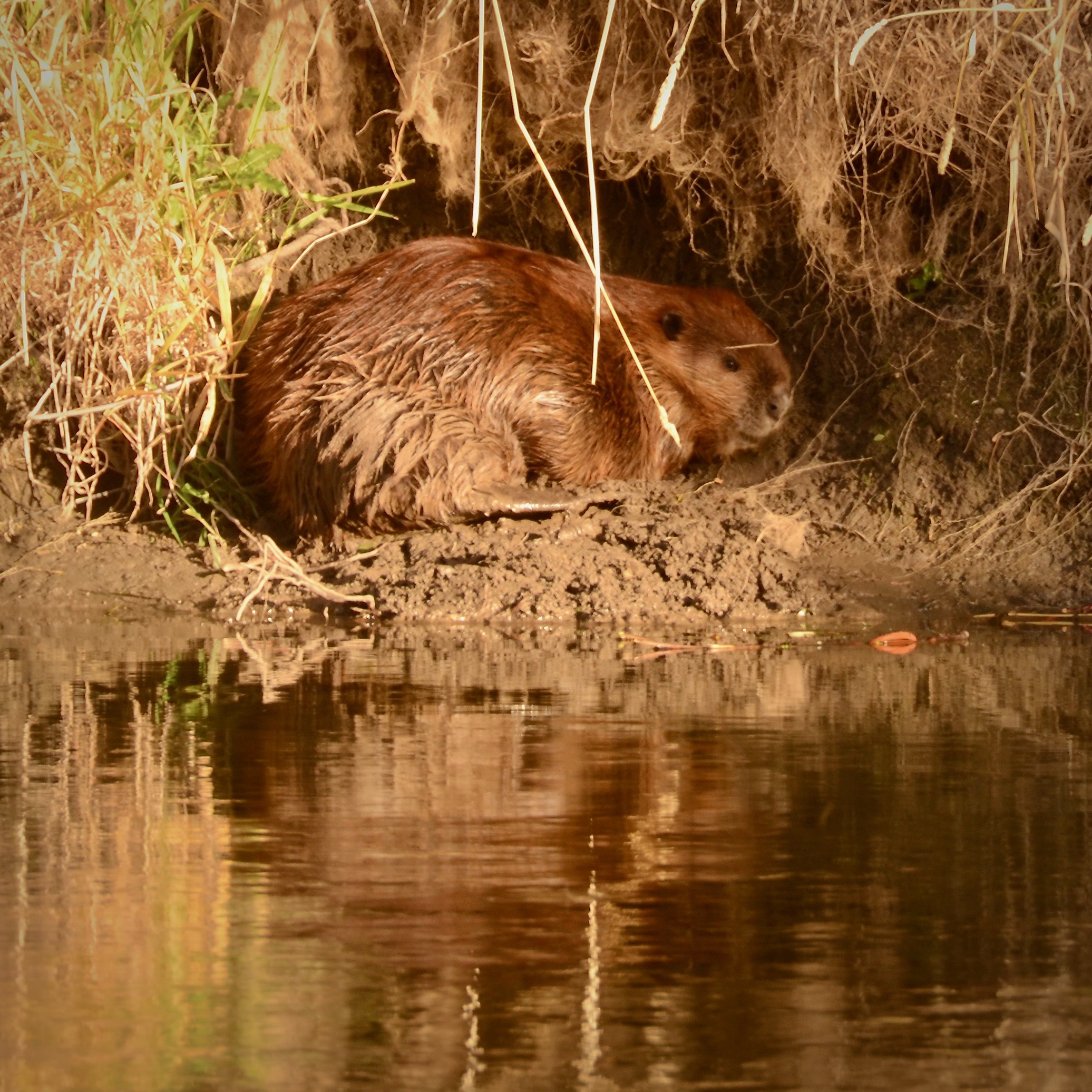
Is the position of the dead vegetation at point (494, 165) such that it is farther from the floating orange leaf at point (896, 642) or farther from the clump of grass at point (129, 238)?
the floating orange leaf at point (896, 642)

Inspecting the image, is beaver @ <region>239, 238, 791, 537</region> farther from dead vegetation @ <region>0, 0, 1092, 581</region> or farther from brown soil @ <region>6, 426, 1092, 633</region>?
dead vegetation @ <region>0, 0, 1092, 581</region>

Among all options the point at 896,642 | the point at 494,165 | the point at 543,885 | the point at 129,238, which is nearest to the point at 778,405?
the point at 494,165

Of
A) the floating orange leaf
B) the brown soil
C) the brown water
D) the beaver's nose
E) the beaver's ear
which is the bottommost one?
the brown water

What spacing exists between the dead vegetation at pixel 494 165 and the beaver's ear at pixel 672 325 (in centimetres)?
37

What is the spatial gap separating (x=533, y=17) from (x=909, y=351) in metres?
1.57

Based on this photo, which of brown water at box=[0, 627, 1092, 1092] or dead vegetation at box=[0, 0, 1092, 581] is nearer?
brown water at box=[0, 627, 1092, 1092]

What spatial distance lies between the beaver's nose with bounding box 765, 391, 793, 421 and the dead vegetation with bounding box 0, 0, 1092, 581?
1.01 ft

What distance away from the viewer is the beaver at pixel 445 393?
4844 mm

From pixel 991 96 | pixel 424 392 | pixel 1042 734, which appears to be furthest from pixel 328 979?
pixel 991 96

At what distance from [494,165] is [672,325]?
2.59ft

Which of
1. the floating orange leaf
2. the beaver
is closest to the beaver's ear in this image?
the beaver

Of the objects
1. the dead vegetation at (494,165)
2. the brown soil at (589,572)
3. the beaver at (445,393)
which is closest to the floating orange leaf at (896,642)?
the brown soil at (589,572)

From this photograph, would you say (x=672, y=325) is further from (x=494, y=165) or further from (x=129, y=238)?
(x=129, y=238)

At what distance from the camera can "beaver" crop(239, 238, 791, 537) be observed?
191 inches
